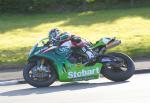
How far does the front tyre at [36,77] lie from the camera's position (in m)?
13.2

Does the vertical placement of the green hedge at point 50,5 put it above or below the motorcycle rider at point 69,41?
above

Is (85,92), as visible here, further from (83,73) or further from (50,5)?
(50,5)

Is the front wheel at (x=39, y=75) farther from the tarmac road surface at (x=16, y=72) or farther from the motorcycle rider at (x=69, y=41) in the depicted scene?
the tarmac road surface at (x=16, y=72)

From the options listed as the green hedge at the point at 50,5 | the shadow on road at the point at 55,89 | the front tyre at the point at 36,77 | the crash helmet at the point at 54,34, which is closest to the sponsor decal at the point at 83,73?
the shadow on road at the point at 55,89

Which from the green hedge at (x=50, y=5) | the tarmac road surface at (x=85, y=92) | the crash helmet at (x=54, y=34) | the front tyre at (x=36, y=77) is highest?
the green hedge at (x=50, y=5)

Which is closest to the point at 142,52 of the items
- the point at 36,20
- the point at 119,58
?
the point at 119,58

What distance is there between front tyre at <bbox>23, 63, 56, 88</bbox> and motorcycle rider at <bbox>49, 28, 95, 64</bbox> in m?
0.57

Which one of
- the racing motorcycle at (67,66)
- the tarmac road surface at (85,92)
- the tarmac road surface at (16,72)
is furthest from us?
the tarmac road surface at (16,72)

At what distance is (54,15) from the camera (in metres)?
28.2

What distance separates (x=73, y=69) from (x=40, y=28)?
38.2 ft

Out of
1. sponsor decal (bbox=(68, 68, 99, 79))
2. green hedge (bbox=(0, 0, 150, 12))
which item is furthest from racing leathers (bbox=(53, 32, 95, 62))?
green hedge (bbox=(0, 0, 150, 12))

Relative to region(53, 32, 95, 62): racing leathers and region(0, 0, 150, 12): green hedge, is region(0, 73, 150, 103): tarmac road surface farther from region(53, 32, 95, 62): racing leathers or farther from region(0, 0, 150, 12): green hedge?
region(0, 0, 150, 12): green hedge

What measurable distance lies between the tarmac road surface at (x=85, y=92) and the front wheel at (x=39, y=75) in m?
0.16

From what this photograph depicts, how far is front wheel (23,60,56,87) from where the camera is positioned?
13188 millimetres
